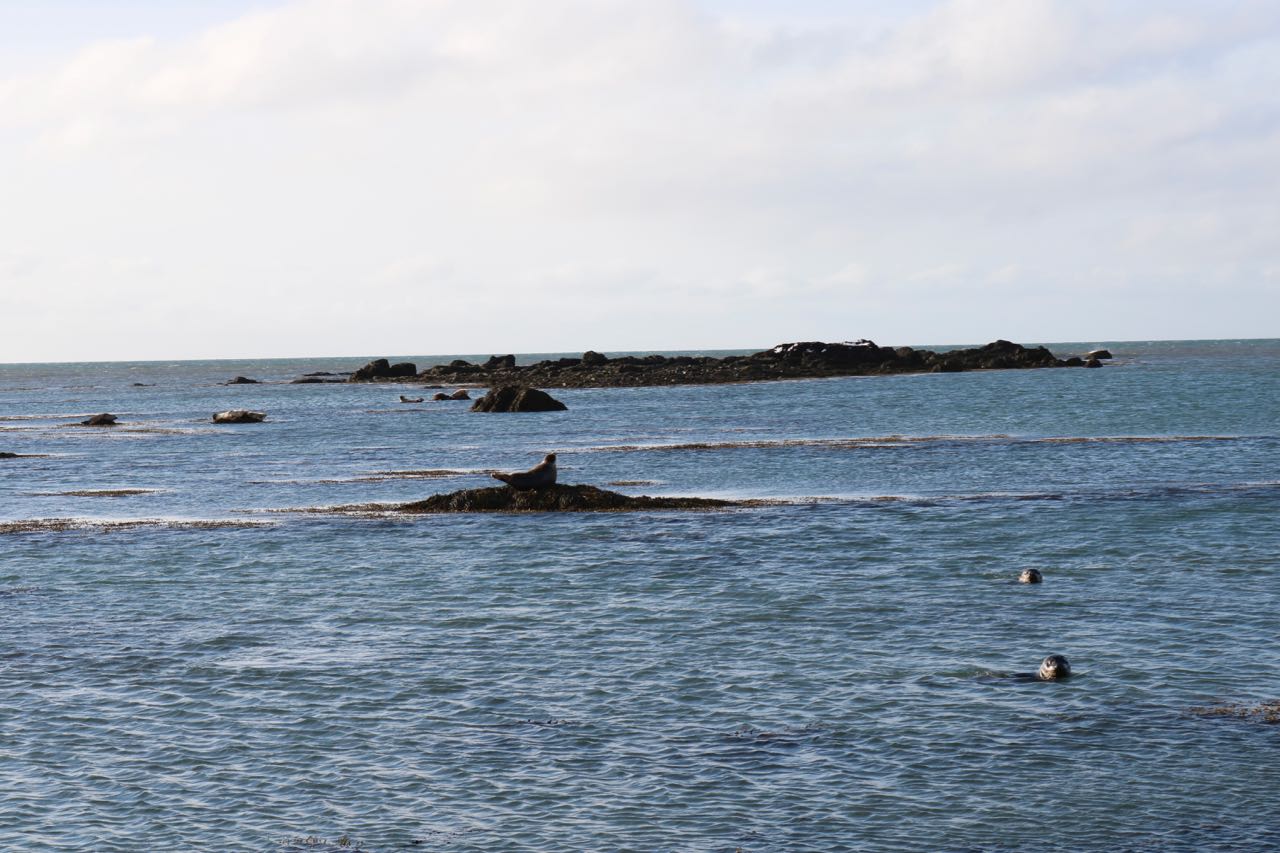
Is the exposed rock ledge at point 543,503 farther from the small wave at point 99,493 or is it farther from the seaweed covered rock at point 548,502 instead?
the small wave at point 99,493

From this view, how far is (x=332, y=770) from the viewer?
16625mm

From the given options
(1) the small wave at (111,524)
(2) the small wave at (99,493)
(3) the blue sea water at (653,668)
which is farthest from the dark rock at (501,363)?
(1) the small wave at (111,524)

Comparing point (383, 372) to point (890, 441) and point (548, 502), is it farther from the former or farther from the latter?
point (548, 502)

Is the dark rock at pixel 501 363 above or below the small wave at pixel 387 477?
above

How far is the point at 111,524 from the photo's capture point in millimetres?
38656

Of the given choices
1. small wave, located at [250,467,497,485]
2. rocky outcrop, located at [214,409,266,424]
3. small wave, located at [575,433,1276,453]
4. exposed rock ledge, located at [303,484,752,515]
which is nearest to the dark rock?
rocky outcrop, located at [214,409,266,424]

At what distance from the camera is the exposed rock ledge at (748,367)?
14262 cm

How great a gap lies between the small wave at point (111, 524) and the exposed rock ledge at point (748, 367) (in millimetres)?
97071

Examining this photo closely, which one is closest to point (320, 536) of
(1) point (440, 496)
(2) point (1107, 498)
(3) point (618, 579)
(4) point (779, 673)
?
(1) point (440, 496)

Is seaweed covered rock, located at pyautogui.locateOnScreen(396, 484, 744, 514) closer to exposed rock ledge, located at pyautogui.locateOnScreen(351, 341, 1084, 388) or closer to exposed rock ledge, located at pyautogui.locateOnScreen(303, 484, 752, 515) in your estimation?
exposed rock ledge, located at pyautogui.locateOnScreen(303, 484, 752, 515)

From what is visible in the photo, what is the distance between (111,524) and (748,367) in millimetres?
111521

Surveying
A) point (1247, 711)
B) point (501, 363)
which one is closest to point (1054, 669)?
point (1247, 711)

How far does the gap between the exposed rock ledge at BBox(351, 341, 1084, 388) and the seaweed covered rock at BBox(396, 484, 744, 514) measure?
313 ft

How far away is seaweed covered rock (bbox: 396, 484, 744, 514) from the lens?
39812mm
